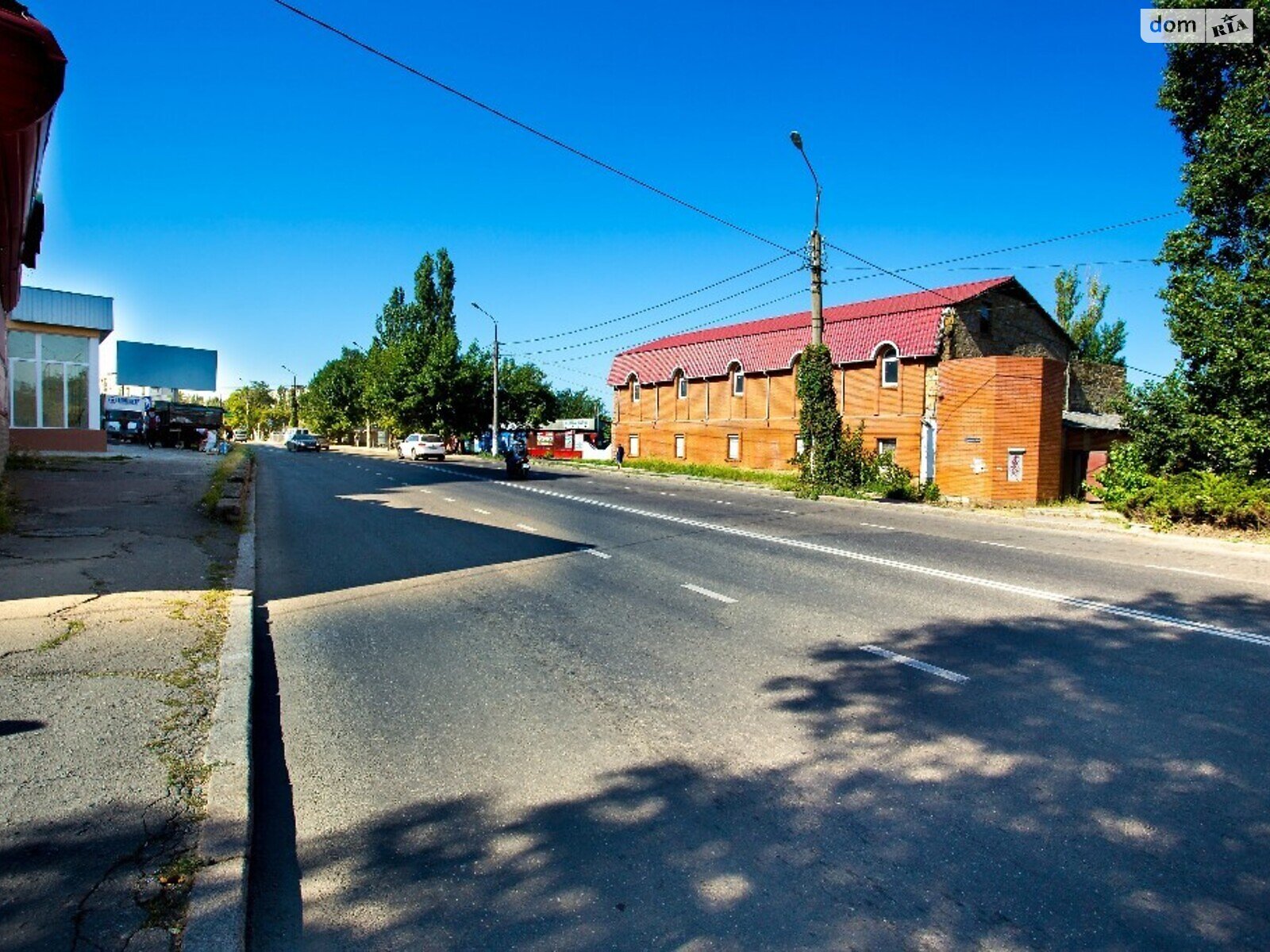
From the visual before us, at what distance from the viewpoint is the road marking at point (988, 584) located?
657 centimetres

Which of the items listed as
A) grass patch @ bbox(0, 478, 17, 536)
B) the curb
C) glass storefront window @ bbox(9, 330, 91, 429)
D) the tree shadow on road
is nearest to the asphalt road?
the tree shadow on road

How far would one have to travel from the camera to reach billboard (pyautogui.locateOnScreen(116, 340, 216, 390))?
6656 centimetres

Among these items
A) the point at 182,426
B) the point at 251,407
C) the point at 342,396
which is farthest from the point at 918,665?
the point at 251,407

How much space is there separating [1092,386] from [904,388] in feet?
34.2

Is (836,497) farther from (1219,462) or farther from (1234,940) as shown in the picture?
(1234,940)

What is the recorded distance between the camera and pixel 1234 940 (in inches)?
98.1

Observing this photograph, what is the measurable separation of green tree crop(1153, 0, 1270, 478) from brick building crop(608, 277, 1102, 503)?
23.5 feet

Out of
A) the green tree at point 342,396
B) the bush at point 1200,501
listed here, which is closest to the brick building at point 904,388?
the bush at point 1200,501

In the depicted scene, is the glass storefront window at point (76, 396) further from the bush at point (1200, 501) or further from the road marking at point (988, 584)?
the bush at point (1200, 501)

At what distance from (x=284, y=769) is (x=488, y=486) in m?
20.1

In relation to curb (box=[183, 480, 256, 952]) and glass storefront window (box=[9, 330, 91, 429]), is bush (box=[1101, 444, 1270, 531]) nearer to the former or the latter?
curb (box=[183, 480, 256, 952])

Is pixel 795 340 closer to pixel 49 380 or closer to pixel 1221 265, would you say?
pixel 1221 265

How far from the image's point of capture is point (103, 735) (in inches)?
150

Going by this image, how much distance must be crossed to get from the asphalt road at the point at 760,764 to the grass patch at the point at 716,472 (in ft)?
59.4
